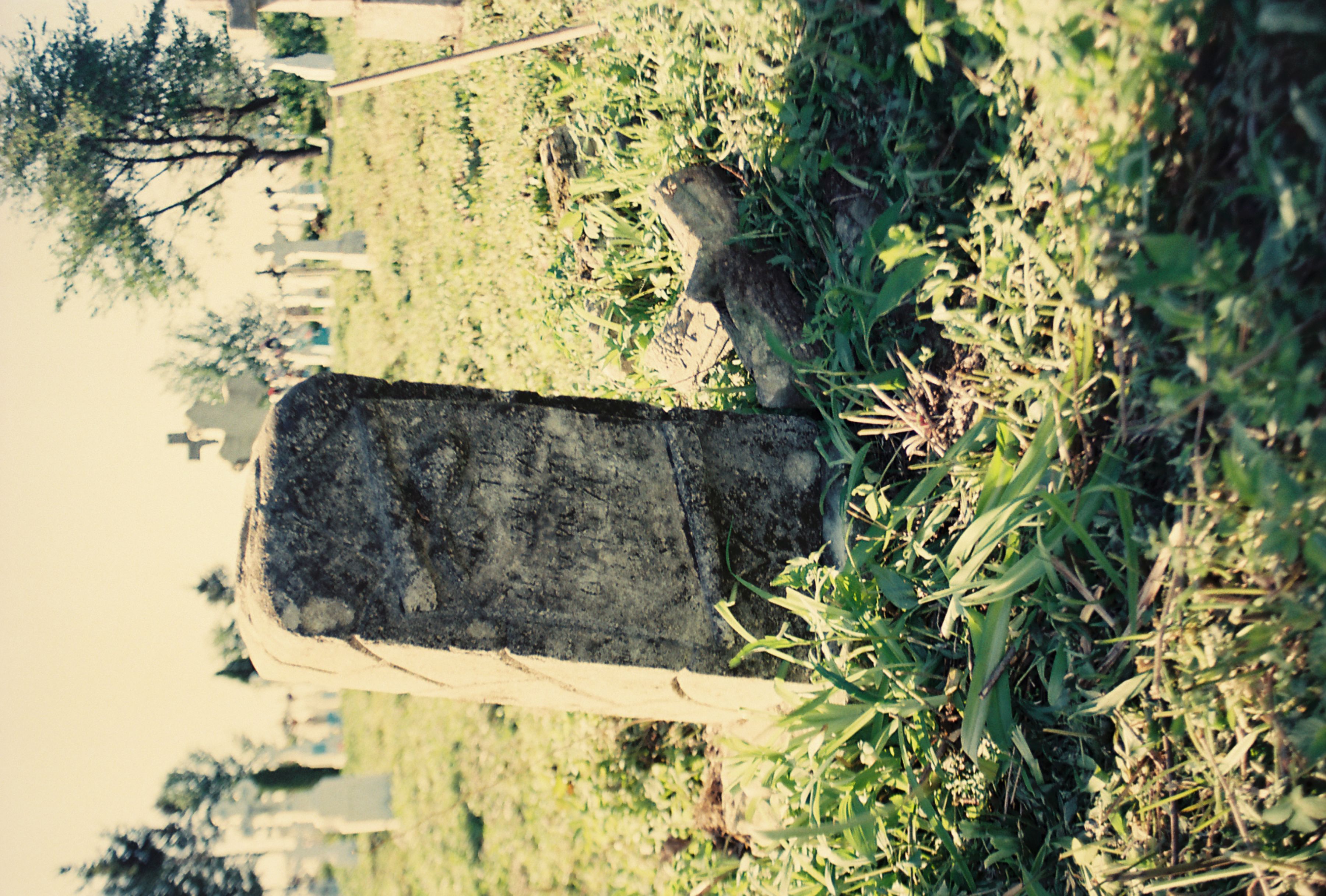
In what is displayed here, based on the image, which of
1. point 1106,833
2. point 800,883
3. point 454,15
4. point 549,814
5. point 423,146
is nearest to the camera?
point 1106,833

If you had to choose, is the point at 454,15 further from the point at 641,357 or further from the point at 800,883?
the point at 800,883

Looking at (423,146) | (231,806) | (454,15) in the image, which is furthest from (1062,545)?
(231,806)

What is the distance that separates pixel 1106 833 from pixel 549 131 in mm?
3629

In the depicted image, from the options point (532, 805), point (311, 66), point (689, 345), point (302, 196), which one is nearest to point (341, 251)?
point (311, 66)

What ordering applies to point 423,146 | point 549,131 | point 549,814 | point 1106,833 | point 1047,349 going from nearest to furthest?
point 1106,833
point 1047,349
point 549,814
point 549,131
point 423,146

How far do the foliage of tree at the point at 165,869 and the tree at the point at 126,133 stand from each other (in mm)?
6279

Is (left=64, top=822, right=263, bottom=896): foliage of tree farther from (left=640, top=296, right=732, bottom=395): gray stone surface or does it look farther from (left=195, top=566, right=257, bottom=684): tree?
(left=640, top=296, right=732, bottom=395): gray stone surface

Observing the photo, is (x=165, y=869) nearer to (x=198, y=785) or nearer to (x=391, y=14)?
Answer: (x=198, y=785)

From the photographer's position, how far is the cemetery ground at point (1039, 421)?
0.98 m

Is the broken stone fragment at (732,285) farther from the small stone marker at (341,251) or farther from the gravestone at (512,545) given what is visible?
the small stone marker at (341,251)

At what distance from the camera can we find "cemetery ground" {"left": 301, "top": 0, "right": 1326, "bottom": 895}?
0.98 metres

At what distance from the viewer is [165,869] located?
7.70 m

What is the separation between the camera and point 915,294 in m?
1.74

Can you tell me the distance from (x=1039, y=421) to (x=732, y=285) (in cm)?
104
